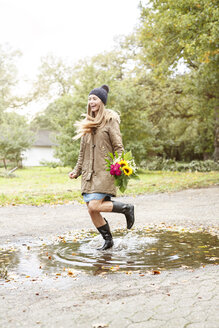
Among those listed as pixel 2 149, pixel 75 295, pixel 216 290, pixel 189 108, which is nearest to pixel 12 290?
pixel 75 295

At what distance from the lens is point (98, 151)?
18.5 ft

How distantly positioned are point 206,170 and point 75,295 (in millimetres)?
25827

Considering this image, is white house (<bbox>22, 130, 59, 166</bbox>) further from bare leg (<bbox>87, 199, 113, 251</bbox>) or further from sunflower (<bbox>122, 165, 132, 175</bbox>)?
sunflower (<bbox>122, 165, 132, 175</bbox>)

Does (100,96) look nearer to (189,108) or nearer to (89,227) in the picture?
(89,227)

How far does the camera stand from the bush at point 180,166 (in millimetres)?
28767

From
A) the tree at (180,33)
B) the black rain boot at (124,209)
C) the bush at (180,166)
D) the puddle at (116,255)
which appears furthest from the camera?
the bush at (180,166)

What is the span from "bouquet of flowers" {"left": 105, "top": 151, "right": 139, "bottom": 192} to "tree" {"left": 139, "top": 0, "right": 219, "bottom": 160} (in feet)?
31.3

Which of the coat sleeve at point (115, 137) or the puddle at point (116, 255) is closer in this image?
the puddle at point (116, 255)

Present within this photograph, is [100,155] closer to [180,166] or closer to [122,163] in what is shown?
[122,163]

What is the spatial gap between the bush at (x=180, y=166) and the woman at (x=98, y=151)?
75.8 feet

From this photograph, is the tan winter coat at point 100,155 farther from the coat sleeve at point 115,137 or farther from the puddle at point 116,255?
the puddle at point 116,255

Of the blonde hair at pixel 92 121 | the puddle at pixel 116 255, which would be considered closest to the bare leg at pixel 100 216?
the puddle at pixel 116 255

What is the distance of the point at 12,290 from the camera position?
4035 millimetres

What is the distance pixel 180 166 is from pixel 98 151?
974 inches
